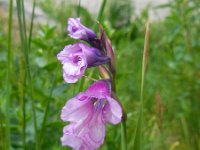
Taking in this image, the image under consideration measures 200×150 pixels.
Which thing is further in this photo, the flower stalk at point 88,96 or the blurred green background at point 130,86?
the blurred green background at point 130,86

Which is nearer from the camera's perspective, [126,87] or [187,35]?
[187,35]

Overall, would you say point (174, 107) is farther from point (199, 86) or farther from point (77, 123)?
point (77, 123)

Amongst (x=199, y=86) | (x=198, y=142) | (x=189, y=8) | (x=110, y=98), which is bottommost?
(x=198, y=142)

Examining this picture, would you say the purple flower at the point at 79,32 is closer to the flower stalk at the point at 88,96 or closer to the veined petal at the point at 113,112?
the flower stalk at the point at 88,96

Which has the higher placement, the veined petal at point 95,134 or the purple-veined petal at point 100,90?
the purple-veined petal at point 100,90

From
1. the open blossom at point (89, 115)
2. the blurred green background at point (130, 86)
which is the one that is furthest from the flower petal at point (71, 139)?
the blurred green background at point (130, 86)

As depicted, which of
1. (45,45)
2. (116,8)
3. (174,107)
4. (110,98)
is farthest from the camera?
(116,8)

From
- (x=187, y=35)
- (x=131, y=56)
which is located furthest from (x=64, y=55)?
(x=131, y=56)
